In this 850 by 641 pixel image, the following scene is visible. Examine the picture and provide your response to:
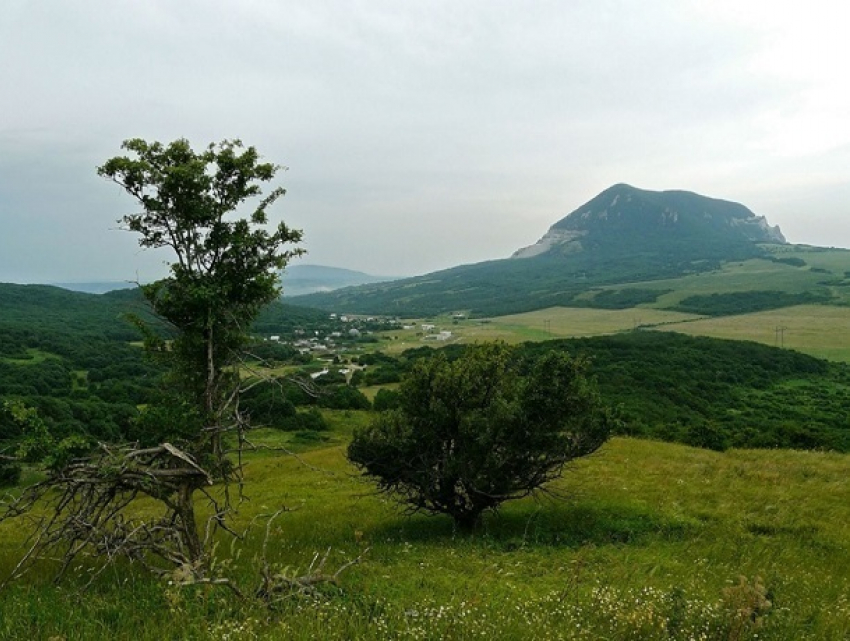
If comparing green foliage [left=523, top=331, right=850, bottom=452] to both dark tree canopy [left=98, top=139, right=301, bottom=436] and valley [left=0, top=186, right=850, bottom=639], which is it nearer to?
valley [left=0, top=186, right=850, bottom=639]

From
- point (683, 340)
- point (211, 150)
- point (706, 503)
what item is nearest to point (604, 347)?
point (683, 340)

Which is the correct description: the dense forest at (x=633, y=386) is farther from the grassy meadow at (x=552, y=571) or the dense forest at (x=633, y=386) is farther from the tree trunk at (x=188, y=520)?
the tree trunk at (x=188, y=520)

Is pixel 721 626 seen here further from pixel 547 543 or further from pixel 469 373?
pixel 469 373

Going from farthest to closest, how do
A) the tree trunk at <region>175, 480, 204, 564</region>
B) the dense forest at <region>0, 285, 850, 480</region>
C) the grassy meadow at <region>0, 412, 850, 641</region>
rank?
the dense forest at <region>0, 285, 850, 480</region> < the tree trunk at <region>175, 480, 204, 564</region> < the grassy meadow at <region>0, 412, 850, 641</region>

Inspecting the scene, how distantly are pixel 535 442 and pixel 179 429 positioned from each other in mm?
9271

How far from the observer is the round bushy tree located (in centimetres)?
1488

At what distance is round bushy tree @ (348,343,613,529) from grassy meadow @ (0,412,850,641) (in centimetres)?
155

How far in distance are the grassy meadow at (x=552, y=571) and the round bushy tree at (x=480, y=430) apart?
5.08 feet

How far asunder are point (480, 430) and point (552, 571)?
4.48 metres

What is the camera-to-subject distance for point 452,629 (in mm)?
5730

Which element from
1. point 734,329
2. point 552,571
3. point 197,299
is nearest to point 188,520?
point 197,299

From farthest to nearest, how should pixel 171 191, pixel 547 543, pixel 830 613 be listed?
1. pixel 547 543
2. pixel 171 191
3. pixel 830 613

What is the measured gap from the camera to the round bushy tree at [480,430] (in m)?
14.9

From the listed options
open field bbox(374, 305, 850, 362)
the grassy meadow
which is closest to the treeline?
the grassy meadow
